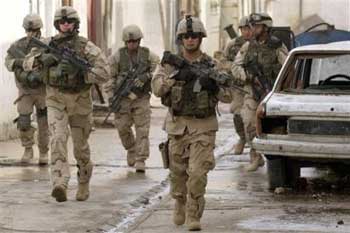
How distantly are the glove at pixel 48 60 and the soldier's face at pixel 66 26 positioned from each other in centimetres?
30

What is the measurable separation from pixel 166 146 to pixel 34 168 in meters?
4.01

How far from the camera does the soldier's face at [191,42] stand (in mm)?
7880

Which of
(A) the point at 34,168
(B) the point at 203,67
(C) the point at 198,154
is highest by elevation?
(B) the point at 203,67

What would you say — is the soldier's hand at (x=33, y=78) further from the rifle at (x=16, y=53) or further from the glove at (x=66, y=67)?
the glove at (x=66, y=67)

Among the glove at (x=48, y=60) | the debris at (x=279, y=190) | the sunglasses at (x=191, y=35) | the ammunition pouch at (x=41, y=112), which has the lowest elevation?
the debris at (x=279, y=190)

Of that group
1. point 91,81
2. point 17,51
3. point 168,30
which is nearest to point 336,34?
point 168,30

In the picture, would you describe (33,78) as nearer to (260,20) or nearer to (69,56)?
(69,56)

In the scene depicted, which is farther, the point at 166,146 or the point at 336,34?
the point at 336,34

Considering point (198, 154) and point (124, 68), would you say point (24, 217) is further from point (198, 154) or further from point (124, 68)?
point (124, 68)

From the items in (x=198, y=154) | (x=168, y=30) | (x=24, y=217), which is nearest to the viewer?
(x=198, y=154)

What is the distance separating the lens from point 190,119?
788 cm

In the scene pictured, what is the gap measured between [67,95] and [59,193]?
3.01 ft

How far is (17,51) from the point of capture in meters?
11.6

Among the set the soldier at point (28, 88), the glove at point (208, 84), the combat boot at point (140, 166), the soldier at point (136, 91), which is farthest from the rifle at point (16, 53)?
the glove at point (208, 84)
